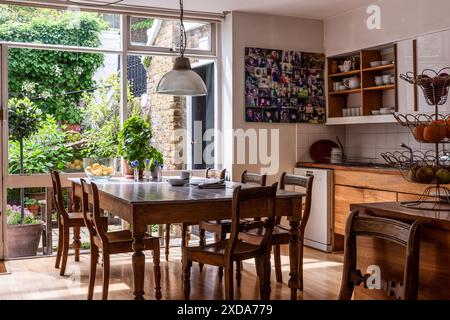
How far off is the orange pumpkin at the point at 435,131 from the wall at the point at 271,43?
3.84 meters

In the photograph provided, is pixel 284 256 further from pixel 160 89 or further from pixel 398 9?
pixel 398 9

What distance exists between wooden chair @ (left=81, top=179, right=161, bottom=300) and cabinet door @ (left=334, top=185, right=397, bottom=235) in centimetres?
215

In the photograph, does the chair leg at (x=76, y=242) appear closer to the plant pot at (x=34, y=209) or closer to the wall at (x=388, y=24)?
the plant pot at (x=34, y=209)

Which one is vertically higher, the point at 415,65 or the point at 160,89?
the point at 415,65

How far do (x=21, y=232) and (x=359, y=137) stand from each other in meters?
3.85

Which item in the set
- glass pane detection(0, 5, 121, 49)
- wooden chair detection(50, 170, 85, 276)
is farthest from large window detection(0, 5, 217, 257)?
wooden chair detection(50, 170, 85, 276)

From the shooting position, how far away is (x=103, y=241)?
350 cm

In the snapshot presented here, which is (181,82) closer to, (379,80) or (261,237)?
(261,237)

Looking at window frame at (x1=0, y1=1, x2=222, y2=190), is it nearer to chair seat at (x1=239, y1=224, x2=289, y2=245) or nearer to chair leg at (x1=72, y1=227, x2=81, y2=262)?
chair leg at (x1=72, y1=227, x2=81, y2=262)

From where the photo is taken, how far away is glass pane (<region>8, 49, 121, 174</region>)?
534 cm

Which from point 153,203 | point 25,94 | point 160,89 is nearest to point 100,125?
point 25,94

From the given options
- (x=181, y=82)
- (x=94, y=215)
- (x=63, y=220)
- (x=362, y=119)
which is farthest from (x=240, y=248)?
(x=362, y=119)

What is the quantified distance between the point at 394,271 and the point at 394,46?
12.1ft

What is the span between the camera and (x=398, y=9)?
16.9ft
